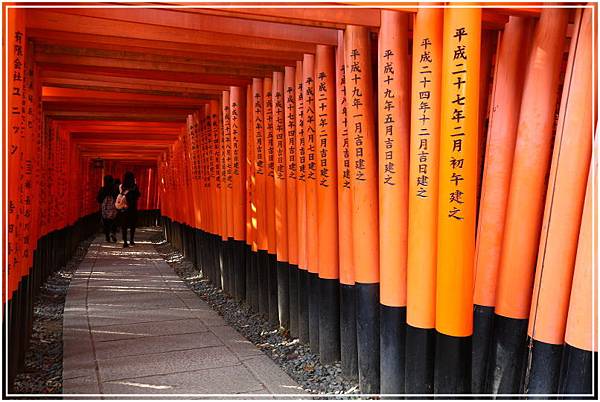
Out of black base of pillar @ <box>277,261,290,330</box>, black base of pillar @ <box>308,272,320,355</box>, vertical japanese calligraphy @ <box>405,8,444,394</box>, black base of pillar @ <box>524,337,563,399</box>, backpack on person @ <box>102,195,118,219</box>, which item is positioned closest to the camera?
black base of pillar @ <box>524,337,563,399</box>

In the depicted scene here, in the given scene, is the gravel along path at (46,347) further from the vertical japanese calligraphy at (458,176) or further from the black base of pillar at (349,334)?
the vertical japanese calligraphy at (458,176)

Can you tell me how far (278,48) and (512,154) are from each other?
2212 millimetres

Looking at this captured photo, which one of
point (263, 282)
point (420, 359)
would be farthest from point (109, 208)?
point (420, 359)

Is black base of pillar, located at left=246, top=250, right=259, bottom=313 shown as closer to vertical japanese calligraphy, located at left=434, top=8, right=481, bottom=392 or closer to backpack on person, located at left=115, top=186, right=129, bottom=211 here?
vertical japanese calligraphy, located at left=434, top=8, right=481, bottom=392

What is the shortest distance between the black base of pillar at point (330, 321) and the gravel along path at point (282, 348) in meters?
0.09

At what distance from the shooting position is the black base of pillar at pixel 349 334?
4008 millimetres

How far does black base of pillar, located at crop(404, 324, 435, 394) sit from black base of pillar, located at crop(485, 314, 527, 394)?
1.21 feet

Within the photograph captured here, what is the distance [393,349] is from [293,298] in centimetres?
190

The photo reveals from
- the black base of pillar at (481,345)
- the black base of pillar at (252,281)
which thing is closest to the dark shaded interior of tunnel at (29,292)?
the black base of pillar at (252,281)

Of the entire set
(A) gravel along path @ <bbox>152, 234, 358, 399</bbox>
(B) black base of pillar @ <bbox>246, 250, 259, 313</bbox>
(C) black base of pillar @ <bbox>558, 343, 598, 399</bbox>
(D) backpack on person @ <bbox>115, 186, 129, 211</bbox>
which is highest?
(D) backpack on person @ <bbox>115, 186, 129, 211</bbox>

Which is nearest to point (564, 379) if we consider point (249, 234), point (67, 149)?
point (249, 234)

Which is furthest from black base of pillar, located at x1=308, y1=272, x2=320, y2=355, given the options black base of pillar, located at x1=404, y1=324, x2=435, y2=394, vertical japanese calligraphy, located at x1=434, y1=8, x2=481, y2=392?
vertical japanese calligraphy, located at x1=434, y1=8, x2=481, y2=392

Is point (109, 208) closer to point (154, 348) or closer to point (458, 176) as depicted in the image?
point (154, 348)

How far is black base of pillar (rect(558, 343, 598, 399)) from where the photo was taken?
237cm
